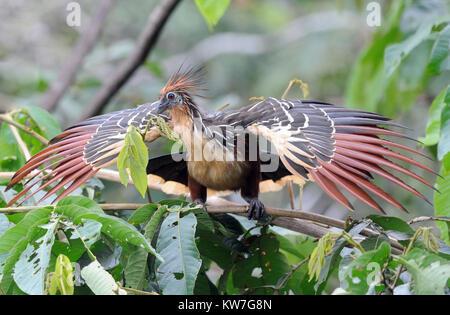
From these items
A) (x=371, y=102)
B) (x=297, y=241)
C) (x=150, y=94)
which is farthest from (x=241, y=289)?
(x=150, y=94)

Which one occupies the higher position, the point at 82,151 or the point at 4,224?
the point at 82,151

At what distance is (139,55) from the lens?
4383 millimetres

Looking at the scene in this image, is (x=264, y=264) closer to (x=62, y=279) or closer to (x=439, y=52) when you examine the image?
(x=62, y=279)

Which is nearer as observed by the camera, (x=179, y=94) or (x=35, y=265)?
(x=35, y=265)

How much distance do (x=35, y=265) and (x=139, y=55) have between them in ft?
9.13

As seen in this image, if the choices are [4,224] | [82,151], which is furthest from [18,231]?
[82,151]

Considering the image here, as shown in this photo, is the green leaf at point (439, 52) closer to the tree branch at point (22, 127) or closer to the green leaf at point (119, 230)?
the green leaf at point (119, 230)

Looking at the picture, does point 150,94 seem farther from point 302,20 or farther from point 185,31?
point 302,20

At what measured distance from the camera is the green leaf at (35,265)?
5.75 ft

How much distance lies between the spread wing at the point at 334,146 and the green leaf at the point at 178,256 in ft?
1.48

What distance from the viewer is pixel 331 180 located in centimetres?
196

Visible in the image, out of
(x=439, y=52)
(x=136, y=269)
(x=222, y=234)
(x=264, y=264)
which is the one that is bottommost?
(x=264, y=264)

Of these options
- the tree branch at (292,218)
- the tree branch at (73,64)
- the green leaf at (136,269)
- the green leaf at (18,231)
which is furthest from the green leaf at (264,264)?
the tree branch at (73,64)
